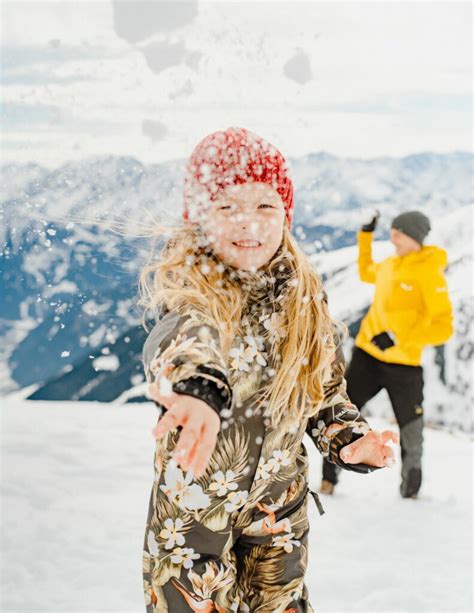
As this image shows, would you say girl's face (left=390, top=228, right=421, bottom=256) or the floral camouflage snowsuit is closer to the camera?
the floral camouflage snowsuit

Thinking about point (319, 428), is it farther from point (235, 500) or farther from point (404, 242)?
point (404, 242)

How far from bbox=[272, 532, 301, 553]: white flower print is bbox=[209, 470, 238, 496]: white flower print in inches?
5.3

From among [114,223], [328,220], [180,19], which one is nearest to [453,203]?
[328,220]

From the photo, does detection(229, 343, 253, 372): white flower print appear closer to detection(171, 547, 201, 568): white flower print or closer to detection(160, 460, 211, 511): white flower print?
detection(160, 460, 211, 511): white flower print

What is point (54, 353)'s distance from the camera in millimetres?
2070

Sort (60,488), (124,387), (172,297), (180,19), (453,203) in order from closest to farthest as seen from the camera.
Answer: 1. (172,297)
2. (180,19)
3. (60,488)
4. (124,387)
5. (453,203)

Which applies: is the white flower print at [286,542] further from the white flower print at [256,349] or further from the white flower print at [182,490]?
the white flower print at [256,349]

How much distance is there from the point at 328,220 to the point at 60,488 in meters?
1.88

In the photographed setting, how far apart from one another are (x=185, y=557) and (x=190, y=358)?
0.43 metres

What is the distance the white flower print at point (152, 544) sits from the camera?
43.6 inches

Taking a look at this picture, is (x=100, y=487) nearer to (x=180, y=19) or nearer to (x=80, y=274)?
(x=80, y=274)

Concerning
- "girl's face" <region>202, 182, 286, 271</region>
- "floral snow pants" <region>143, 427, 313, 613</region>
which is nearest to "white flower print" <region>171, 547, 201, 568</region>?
"floral snow pants" <region>143, 427, 313, 613</region>

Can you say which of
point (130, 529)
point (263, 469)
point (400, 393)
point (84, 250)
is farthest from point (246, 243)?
point (400, 393)

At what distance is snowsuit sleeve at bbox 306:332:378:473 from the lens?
3.79ft
